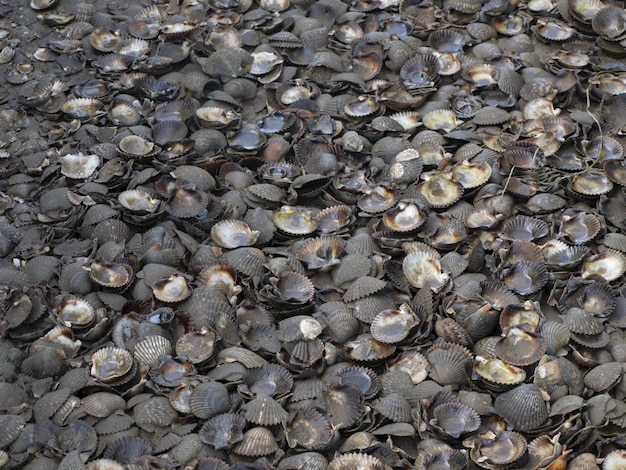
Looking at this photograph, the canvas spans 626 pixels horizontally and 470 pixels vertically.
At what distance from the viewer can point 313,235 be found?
368cm

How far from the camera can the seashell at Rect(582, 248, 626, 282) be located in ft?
11.2

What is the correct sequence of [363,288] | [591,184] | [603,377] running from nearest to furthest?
[603,377], [363,288], [591,184]

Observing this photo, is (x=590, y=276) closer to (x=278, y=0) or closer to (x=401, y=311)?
(x=401, y=311)

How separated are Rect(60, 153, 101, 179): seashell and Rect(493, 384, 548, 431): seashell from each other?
7.41 feet

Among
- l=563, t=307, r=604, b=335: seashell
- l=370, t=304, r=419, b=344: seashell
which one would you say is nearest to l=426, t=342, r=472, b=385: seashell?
l=370, t=304, r=419, b=344: seashell

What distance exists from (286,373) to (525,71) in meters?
2.43

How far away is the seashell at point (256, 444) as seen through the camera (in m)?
2.77

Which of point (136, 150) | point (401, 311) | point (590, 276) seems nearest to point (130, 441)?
point (401, 311)

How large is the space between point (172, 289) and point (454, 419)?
127 cm

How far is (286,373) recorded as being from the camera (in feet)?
9.91

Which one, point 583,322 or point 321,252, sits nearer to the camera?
point 583,322

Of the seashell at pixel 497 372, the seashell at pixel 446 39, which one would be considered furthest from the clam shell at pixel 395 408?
the seashell at pixel 446 39

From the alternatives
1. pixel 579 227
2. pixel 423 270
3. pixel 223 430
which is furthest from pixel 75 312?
pixel 579 227

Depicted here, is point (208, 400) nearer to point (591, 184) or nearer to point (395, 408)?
point (395, 408)
